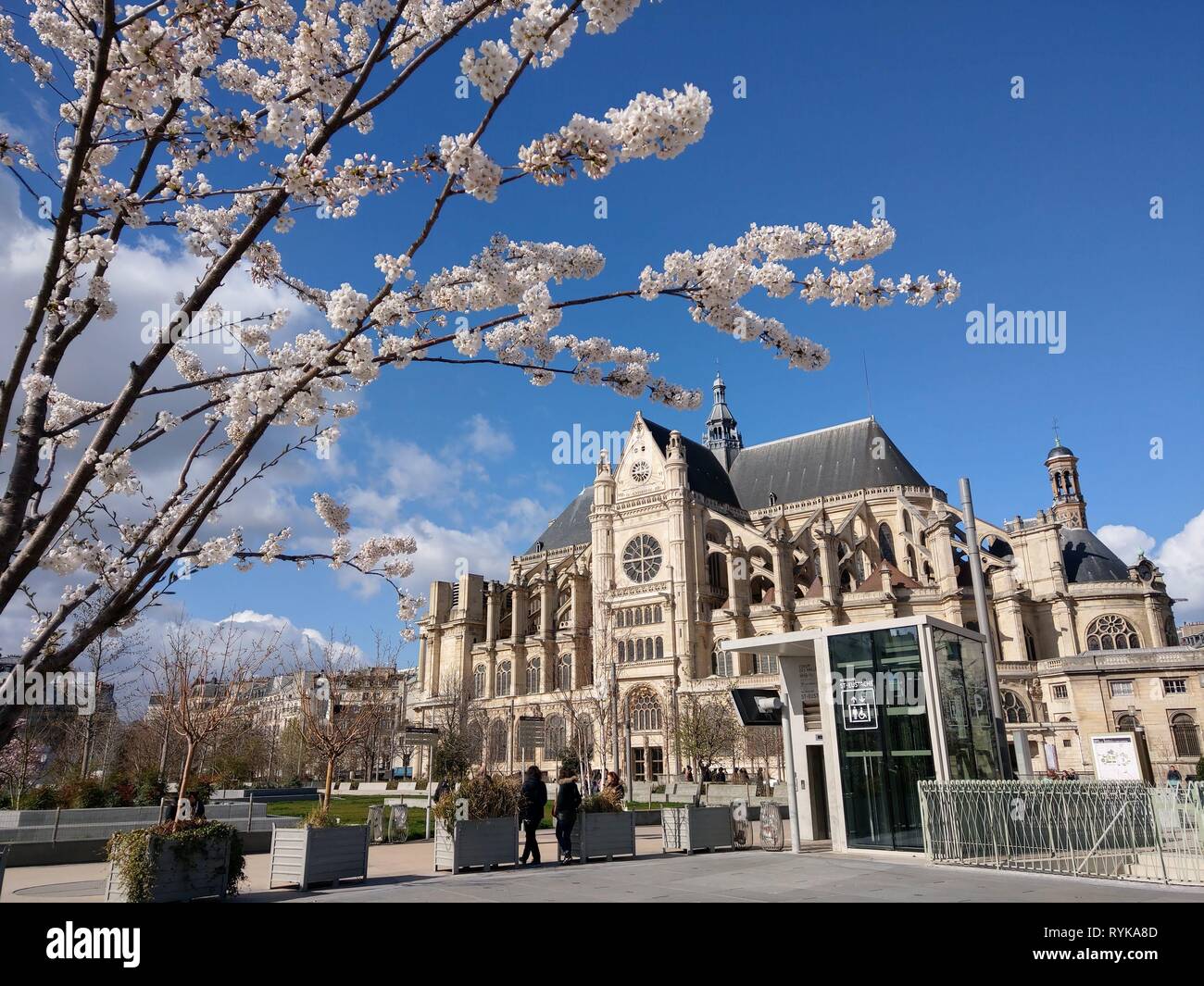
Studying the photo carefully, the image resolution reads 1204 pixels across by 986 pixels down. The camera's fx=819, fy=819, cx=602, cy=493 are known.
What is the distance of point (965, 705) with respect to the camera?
608 inches

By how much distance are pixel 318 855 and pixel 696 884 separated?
5260 millimetres

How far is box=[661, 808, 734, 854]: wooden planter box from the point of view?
15.8m

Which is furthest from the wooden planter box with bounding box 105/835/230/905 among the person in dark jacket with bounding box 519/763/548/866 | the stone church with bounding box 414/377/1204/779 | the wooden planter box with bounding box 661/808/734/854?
the stone church with bounding box 414/377/1204/779

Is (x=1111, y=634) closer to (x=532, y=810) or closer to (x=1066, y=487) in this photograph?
(x=1066, y=487)

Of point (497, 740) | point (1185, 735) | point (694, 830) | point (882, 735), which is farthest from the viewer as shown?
point (497, 740)

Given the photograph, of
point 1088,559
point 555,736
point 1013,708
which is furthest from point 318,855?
point 1088,559

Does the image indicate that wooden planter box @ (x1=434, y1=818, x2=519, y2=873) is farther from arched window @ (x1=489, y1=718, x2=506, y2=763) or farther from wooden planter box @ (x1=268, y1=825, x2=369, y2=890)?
arched window @ (x1=489, y1=718, x2=506, y2=763)

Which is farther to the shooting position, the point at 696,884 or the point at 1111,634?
the point at 1111,634

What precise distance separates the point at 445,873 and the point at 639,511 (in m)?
42.1

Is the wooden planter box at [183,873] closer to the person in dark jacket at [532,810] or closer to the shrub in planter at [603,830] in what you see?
the person in dark jacket at [532,810]

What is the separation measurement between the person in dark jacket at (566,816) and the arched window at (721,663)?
110 feet

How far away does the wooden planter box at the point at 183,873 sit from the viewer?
9.70m
